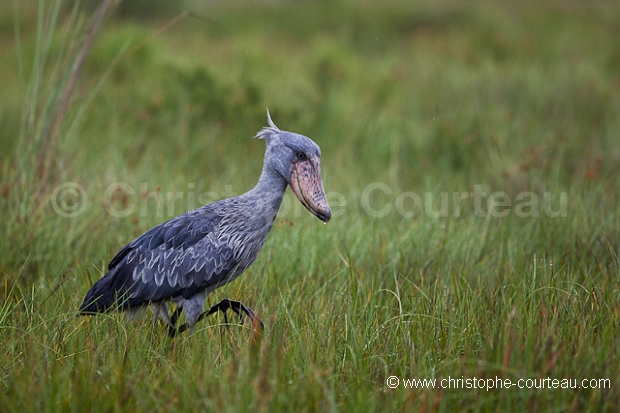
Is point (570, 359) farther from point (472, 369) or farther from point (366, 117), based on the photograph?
point (366, 117)

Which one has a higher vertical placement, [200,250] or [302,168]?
Result: [302,168]

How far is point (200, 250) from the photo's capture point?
345 cm

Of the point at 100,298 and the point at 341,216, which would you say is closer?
the point at 100,298

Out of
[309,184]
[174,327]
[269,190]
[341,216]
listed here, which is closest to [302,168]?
[309,184]

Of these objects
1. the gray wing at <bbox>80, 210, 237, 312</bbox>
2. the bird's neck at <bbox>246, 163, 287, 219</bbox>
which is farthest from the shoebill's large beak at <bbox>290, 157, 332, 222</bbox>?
the gray wing at <bbox>80, 210, 237, 312</bbox>

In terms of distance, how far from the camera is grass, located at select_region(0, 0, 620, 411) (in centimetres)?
281

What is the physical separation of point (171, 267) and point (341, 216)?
2011 millimetres

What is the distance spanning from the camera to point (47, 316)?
3500 mm

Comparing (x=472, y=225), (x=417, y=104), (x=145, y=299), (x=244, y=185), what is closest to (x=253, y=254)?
(x=145, y=299)

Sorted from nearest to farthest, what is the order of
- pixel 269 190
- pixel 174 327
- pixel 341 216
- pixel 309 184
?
pixel 309 184, pixel 269 190, pixel 174 327, pixel 341 216

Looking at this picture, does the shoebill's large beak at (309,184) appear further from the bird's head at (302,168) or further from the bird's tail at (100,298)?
the bird's tail at (100,298)

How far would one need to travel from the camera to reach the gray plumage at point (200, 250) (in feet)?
11.2

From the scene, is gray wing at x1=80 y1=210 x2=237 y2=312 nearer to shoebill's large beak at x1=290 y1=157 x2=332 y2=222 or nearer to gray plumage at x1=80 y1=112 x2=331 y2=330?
gray plumage at x1=80 y1=112 x2=331 y2=330

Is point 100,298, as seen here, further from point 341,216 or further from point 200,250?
point 341,216
